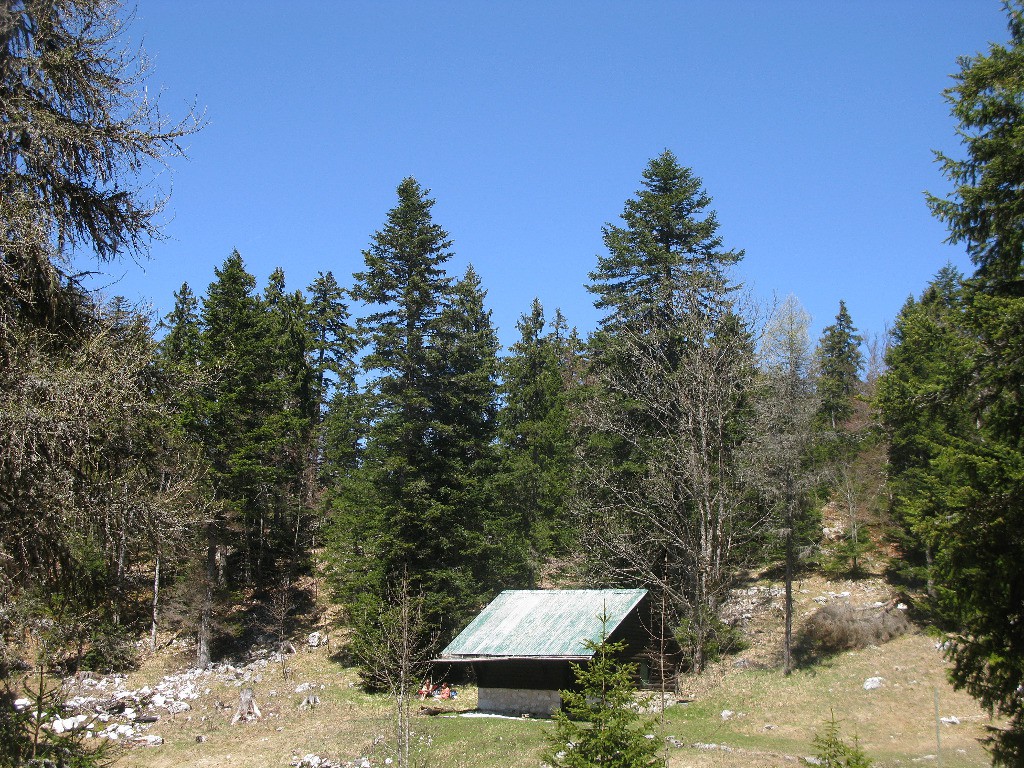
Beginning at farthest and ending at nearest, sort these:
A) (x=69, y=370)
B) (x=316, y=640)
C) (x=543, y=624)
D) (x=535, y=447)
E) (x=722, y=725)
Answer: (x=535, y=447), (x=316, y=640), (x=543, y=624), (x=722, y=725), (x=69, y=370)

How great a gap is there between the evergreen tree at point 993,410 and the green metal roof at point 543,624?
44.5 ft

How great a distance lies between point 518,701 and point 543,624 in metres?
2.71

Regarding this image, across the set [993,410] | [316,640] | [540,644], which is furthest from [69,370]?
[316,640]

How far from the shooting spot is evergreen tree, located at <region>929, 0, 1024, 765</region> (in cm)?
1026

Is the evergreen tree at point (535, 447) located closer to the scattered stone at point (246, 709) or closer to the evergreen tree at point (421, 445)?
the evergreen tree at point (421, 445)

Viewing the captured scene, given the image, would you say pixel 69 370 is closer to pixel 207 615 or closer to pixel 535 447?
pixel 207 615

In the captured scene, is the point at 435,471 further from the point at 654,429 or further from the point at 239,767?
the point at 239,767

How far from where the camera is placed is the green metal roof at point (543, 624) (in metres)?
24.2

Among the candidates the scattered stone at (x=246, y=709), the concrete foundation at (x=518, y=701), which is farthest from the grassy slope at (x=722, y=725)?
the concrete foundation at (x=518, y=701)

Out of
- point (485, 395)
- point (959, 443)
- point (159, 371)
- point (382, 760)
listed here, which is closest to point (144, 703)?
point (382, 760)

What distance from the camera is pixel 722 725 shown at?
21.5 metres

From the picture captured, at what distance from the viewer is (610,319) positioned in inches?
1225

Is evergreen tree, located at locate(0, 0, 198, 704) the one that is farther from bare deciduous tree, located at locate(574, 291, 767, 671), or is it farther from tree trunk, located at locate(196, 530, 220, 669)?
tree trunk, located at locate(196, 530, 220, 669)

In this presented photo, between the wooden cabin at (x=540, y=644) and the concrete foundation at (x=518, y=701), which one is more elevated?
the wooden cabin at (x=540, y=644)
